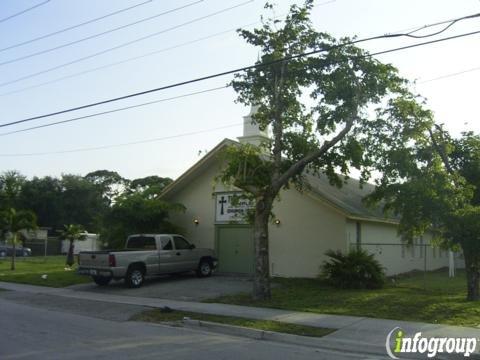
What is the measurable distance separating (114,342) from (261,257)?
22.4ft

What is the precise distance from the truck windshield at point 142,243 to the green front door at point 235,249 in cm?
465

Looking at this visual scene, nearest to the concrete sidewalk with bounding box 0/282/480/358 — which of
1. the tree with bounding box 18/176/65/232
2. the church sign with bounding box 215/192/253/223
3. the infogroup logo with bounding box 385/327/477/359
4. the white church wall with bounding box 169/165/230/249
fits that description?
the infogroup logo with bounding box 385/327/477/359

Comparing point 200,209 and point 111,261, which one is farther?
point 200,209

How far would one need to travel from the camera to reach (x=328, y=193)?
900 inches

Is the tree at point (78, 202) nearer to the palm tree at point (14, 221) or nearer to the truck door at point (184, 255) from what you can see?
the palm tree at point (14, 221)

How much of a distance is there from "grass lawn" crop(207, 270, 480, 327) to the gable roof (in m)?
3.19

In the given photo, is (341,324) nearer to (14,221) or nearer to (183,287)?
(183,287)

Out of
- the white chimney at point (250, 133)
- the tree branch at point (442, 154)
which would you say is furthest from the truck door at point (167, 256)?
the tree branch at point (442, 154)

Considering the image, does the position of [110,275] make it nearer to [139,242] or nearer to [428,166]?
[139,242]

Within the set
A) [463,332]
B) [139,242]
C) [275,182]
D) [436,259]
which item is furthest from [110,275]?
[436,259]

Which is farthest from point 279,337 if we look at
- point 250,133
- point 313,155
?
point 250,133

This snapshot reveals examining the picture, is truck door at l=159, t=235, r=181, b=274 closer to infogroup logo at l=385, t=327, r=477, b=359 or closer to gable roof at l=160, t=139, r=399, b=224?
gable roof at l=160, t=139, r=399, b=224

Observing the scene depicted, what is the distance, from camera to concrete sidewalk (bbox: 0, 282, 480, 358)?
1045cm

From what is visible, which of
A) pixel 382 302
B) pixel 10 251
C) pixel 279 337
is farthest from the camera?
pixel 10 251
